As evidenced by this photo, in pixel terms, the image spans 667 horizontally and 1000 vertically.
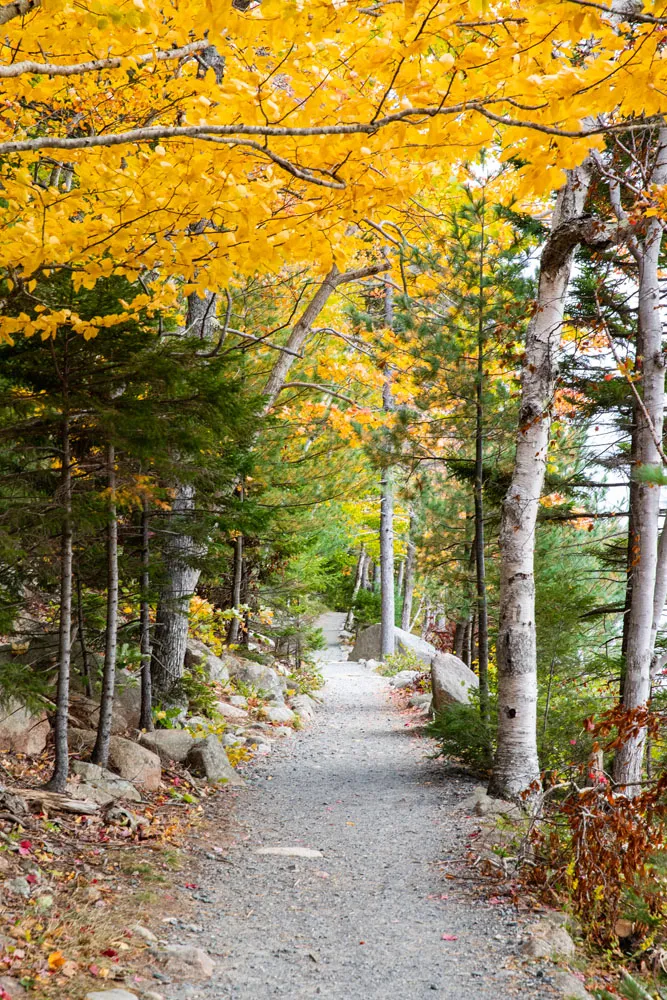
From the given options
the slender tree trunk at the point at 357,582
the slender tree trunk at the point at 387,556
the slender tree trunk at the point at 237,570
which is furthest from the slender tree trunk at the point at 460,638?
the slender tree trunk at the point at 357,582

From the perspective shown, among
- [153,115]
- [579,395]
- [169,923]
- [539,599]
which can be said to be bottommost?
[169,923]

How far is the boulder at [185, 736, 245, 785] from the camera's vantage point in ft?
20.7

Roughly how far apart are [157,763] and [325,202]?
14.2 ft

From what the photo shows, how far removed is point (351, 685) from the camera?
1483 centimetres

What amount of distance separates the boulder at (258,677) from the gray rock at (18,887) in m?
6.69

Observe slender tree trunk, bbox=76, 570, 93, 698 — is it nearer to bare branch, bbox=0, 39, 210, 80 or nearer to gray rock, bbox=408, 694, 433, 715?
bare branch, bbox=0, 39, 210, 80

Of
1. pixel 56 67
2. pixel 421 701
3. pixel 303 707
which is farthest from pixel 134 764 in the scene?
pixel 421 701

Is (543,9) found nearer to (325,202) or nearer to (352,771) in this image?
(325,202)

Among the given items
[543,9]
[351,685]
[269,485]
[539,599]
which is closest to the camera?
[543,9]

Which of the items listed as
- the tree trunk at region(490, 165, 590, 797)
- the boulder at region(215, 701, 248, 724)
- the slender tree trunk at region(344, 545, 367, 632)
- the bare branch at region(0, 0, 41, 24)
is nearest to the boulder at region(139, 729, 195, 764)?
the boulder at region(215, 701, 248, 724)

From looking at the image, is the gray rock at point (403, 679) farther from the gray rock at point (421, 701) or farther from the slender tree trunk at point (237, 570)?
the slender tree trunk at point (237, 570)

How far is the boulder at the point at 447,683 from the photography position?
340 inches

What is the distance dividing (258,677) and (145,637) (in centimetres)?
430

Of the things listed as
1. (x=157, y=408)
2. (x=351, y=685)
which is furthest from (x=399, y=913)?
(x=351, y=685)
